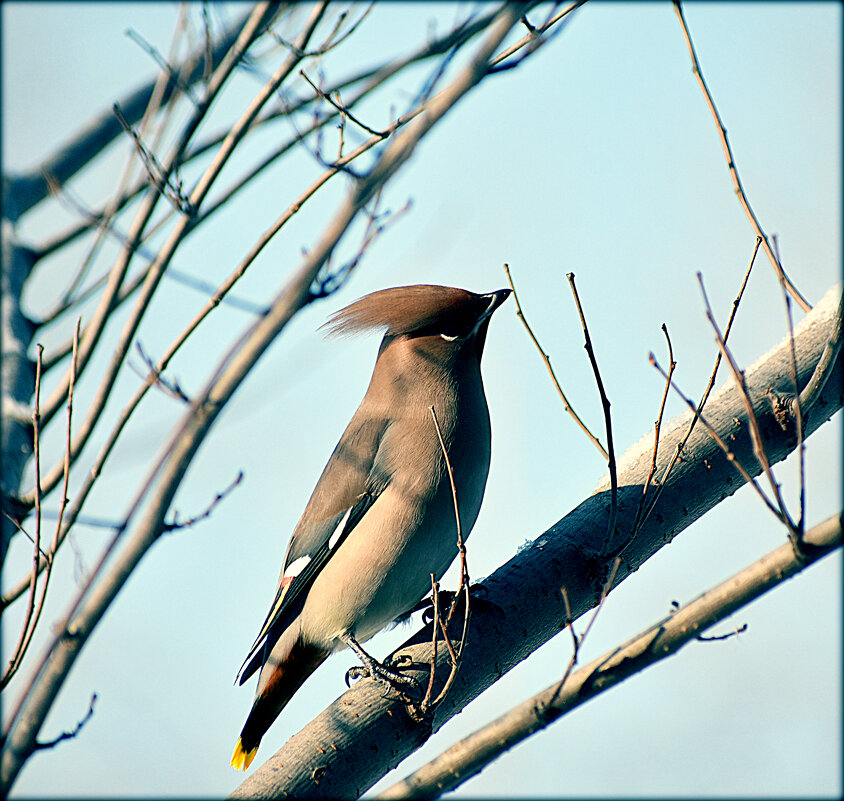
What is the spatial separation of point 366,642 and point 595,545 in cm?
97

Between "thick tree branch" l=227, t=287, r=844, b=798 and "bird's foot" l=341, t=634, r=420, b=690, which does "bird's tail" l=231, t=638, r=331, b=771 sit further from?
"thick tree branch" l=227, t=287, r=844, b=798

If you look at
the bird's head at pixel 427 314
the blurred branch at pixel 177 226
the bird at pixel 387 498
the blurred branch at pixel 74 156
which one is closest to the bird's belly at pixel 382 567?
the bird at pixel 387 498

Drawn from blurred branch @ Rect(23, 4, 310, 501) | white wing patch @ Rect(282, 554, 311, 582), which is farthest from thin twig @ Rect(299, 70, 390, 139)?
white wing patch @ Rect(282, 554, 311, 582)

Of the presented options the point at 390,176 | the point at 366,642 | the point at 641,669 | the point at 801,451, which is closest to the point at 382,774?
the point at 366,642

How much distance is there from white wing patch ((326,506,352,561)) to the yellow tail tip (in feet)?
2.61

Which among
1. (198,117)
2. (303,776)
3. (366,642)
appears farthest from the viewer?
(366,642)

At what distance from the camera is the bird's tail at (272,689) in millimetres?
3269

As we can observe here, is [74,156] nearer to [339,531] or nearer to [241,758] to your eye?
[339,531]

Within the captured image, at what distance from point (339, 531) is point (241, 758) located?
0.90 meters

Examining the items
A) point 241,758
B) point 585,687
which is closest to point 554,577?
point 585,687

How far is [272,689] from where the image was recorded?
10.7 ft

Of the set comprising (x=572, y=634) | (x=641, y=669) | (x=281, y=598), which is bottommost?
(x=641, y=669)

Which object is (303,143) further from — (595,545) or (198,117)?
(595,545)

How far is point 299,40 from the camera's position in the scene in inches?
109
